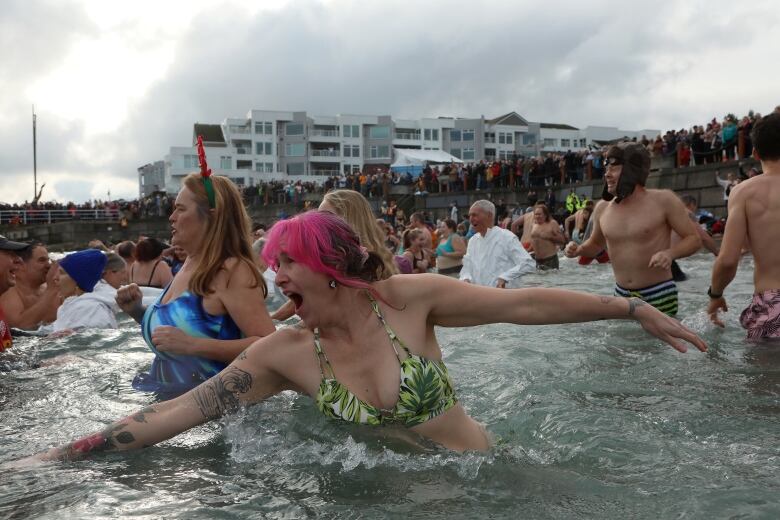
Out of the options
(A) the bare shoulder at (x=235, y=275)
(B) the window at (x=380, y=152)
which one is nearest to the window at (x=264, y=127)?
(B) the window at (x=380, y=152)

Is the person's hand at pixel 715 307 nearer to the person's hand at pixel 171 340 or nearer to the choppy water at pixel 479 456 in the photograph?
the choppy water at pixel 479 456

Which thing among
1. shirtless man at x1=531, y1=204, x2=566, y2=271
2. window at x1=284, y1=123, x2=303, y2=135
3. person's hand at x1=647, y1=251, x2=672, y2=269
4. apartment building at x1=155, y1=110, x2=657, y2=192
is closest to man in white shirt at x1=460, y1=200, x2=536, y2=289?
person's hand at x1=647, y1=251, x2=672, y2=269

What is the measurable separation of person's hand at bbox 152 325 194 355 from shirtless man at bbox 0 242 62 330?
4349 mm

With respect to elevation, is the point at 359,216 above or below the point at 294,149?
below

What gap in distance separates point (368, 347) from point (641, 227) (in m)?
3.91

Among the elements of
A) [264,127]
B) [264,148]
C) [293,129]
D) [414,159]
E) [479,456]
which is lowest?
[479,456]

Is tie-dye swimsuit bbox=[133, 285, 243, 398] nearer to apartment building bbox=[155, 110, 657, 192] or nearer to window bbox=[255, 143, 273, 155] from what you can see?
apartment building bbox=[155, 110, 657, 192]

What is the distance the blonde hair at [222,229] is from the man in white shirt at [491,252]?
580 centimetres

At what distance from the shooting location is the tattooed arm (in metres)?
2.87

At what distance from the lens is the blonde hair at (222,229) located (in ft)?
11.5

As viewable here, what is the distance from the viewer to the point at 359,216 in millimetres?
4531

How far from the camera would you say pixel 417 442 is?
2924mm

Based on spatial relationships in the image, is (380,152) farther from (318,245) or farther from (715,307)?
(318,245)

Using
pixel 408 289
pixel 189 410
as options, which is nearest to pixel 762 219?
pixel 408 289
